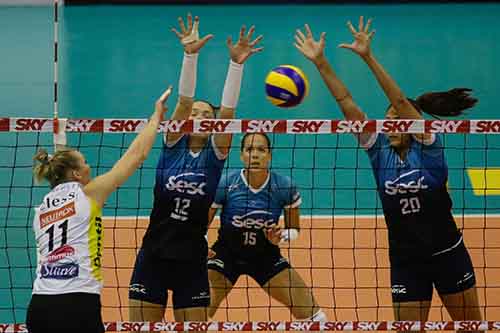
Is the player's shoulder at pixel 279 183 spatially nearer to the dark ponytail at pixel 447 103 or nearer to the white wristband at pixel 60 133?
the dark ponytail at pixel 447 103

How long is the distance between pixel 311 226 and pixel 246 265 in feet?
7.16

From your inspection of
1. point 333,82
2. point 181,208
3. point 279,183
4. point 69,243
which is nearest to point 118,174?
point 69,243

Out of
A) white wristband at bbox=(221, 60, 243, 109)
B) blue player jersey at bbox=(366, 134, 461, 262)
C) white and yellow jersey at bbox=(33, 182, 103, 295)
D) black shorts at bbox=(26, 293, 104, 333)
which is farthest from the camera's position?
white wristband at bbox=(221, 60, 243, 109)

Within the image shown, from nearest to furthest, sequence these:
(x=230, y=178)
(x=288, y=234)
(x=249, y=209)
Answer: (x=288, y=234) → (x=249, y=209) → (x=230, y=178)

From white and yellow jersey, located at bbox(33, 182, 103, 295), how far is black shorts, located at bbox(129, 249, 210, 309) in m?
1.31

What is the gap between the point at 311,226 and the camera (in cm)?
1005

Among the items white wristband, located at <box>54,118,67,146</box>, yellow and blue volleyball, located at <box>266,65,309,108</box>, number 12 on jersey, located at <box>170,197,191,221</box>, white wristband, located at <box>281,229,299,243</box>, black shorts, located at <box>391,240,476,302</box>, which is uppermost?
yellow and blue volleyball, located at <box>266,65,309,108</box>

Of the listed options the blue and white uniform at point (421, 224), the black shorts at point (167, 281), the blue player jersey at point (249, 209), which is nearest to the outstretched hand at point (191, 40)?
the blue player jersey at point (249, 209)

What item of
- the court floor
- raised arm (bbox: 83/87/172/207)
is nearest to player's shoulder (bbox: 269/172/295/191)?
the court floor

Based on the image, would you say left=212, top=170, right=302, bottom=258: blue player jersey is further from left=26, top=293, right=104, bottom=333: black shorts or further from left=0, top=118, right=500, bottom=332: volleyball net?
left=26, top=293, right=104, bottom=333: black shorts

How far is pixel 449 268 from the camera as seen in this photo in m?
7.30

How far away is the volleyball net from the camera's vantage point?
7.38 m

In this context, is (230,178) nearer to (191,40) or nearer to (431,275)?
(191,40)

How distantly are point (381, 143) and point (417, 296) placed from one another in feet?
3.70
